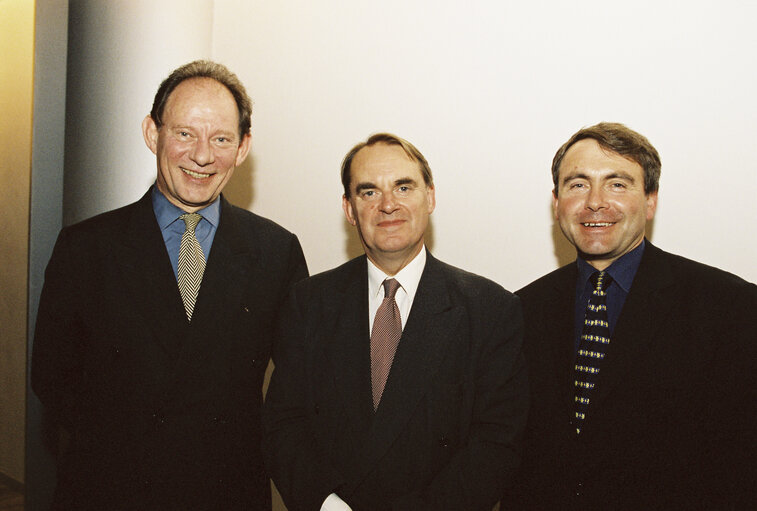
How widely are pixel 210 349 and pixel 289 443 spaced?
423 millimetres

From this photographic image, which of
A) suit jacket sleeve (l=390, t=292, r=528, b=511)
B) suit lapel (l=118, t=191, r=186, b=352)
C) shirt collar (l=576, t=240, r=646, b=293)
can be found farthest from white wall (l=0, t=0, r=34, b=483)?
shirt collar (l=576, t=240, r=646, b=293)

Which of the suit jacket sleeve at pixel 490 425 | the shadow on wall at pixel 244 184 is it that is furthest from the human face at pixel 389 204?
the shadow on wall at pixel 244 184

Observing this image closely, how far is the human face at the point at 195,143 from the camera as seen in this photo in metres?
2.03

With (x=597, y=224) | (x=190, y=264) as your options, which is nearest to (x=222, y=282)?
(x=190, y=264)

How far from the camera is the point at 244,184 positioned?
11.6ft

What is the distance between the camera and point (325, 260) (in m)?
3.30

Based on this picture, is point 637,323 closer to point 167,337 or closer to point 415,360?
point 415,360

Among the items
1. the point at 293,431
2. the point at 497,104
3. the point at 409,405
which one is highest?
the point at 497,104

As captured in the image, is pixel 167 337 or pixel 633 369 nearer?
pixel 633 369

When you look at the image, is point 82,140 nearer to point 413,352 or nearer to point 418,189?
point 418,189

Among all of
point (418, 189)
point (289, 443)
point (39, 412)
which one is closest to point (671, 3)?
point (418, 189)

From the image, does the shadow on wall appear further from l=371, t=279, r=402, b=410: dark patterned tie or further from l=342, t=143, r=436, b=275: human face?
l=371, t=279, r=402, b=410: dark patterned tie

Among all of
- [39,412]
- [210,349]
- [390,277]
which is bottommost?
[39,412]

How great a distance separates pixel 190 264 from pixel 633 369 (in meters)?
1.49
